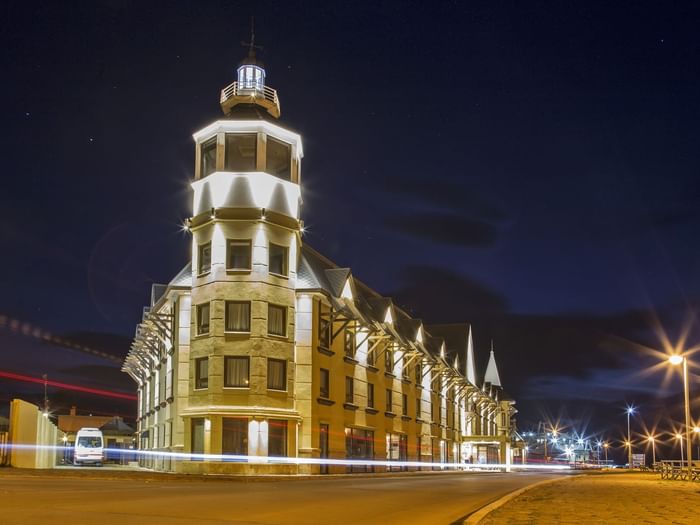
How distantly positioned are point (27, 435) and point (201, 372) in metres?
9.56

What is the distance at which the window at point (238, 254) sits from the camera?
4103 centimetres

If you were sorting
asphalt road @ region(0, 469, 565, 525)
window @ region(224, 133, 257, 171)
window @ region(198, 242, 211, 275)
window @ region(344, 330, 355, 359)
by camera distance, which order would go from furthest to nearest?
1. window @ region(344, 330, 355, 359)
2. window @ region(224, 133, 257, 171)
3. window @ region(198, 242, 211, 275)
4. asphalt road @ region(0, 469, 565, 525)

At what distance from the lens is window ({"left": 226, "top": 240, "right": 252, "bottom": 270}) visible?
41.0 metres

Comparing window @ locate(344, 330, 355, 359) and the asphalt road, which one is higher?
window @ locate(344, 330, 355, 359)

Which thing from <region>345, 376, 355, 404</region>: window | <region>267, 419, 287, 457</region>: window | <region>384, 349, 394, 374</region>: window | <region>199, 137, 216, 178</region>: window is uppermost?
<region>199, 137, 216, 178</region>: window

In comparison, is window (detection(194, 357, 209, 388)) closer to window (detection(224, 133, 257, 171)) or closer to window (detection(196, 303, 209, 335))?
window (detection(196, 303, 209, 335))

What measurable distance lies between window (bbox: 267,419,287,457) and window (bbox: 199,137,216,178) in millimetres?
12702

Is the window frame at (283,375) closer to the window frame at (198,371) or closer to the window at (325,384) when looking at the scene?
the window frame at (198,371)

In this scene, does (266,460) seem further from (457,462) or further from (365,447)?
(457,462)

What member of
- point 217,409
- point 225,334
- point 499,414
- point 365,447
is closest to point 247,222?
point 225,334

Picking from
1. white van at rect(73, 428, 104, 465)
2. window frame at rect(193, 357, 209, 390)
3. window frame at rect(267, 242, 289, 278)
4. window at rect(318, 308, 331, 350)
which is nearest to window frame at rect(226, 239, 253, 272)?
window frame at rect(267, 242, 289, 278)

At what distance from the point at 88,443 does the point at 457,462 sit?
3120cm

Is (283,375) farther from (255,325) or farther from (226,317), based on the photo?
(226,317)

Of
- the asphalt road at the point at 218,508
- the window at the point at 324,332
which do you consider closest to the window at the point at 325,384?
the window at the point at 324,332
